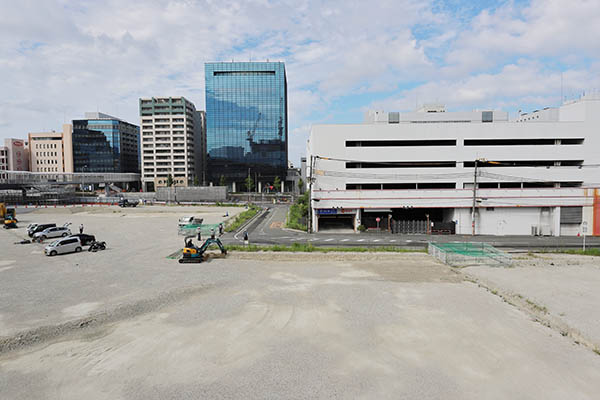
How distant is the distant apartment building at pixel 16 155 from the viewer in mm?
146625

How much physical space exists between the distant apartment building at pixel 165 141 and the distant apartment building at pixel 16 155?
5883cm

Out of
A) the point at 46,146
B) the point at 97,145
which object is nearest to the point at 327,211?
the point at 97,145

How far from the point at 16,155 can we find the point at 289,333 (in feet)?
610

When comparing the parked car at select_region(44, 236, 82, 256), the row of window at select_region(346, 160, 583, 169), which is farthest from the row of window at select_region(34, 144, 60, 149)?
the row of window at select_region(346, 160, 583, 169)

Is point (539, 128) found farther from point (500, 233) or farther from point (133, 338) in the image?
point (133, 338)

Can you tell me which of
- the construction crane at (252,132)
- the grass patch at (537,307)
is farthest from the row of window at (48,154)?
the grass patch at (537,307)

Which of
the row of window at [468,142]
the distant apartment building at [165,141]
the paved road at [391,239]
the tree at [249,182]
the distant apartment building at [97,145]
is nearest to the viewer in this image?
the paved road at [391,239]

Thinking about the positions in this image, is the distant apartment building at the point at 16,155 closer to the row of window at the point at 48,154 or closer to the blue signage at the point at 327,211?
the row of window at the point at 48,154

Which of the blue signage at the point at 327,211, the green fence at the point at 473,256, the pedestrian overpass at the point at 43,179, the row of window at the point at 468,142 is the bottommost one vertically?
the green fence at the point at 473,256

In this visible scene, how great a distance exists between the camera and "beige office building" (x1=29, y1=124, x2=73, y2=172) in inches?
6019

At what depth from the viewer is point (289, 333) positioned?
1631cm

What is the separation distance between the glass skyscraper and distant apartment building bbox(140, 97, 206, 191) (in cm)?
1356

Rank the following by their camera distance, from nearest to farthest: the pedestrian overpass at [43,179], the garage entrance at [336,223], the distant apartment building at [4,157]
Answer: the garage entrance at [336,223] < the pedestrian overpass at [43,179] < the distant apartment building at [4,157]

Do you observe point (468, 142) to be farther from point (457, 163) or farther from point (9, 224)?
point (9, 224)
